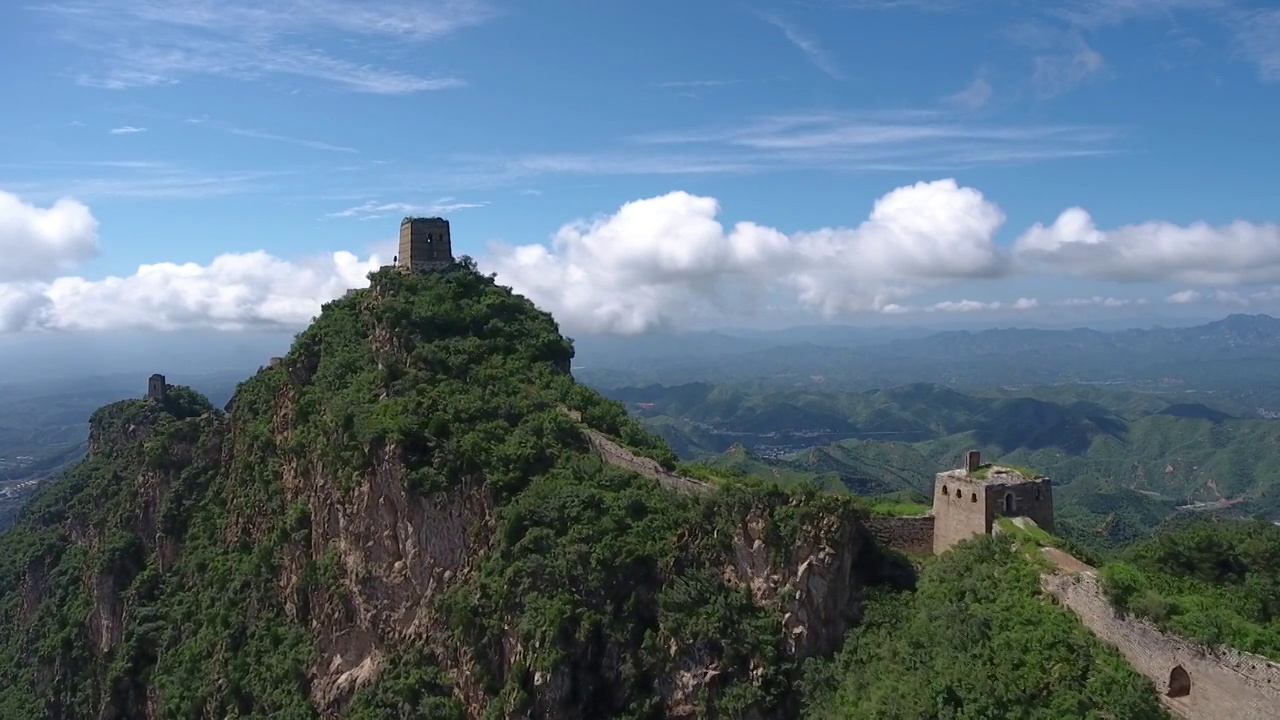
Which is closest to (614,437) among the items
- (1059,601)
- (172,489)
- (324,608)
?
(324,608)

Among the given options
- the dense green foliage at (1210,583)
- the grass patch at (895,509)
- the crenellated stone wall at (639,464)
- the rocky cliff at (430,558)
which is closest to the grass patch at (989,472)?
the grass patch at (895,509)

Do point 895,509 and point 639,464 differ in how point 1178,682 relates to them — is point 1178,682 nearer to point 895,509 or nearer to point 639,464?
point 895,509

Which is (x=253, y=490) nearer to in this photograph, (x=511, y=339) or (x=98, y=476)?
(x=511, y=339)

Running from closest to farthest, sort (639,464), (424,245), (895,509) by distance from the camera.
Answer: (895,509) < (639,464) < (424,245)

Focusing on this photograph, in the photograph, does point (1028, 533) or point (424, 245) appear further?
point (424, 245)

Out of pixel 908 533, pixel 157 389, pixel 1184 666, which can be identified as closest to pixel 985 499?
pixel 908 533

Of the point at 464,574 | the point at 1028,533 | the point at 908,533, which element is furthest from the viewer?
the point at 464,574
